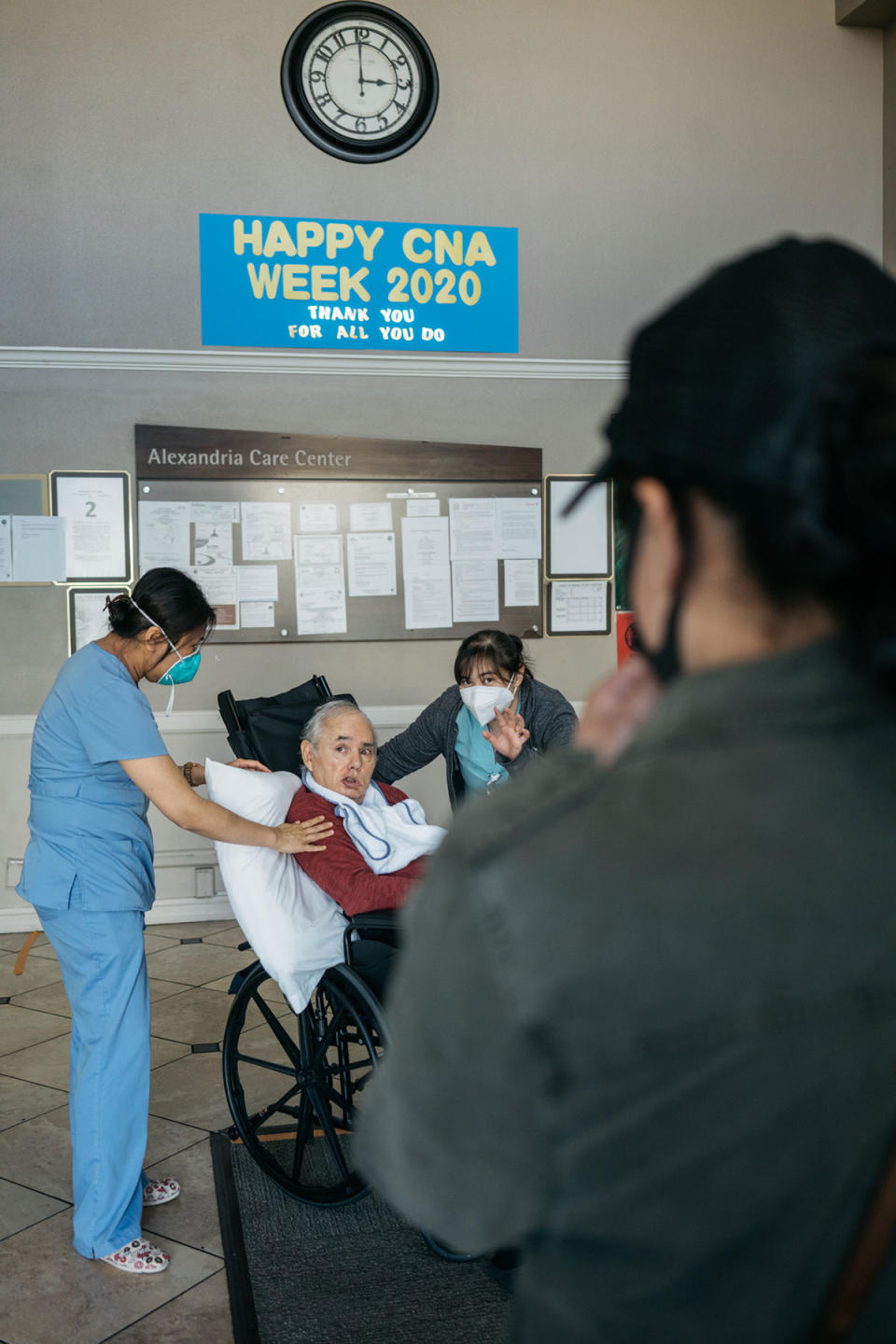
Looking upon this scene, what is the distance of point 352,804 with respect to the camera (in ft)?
8.06

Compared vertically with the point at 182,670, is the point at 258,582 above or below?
above

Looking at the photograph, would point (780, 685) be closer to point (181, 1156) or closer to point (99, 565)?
point (181, 1156)

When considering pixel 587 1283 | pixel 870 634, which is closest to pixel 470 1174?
pixel 587 1283

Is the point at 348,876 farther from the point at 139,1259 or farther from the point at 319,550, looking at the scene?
the point at 319,550

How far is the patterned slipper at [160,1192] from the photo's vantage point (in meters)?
2.29

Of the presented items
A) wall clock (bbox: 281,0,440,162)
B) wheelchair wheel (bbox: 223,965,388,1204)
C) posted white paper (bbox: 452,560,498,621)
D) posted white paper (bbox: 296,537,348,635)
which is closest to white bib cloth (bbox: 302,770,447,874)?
wheelchair wheel (bbox: 223,965,388,1204)

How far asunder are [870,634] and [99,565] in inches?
158

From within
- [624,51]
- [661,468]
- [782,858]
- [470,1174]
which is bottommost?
[470,1174]

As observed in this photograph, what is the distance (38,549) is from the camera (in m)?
4.11

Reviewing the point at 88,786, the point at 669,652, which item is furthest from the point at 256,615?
the point at 669,652

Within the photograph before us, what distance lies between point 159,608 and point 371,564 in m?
2.30

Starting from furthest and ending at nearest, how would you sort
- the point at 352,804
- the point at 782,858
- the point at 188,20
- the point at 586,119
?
the point at 586,119
the point at 188,20
the point at 352,804
the point at 782,858

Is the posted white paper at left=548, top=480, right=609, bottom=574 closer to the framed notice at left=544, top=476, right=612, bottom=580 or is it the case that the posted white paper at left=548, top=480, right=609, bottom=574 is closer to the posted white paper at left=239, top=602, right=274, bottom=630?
the framed notice at left=544, top=476, right=612, bottom=580

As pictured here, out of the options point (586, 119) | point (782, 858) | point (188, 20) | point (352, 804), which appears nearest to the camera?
point (782, 858)
